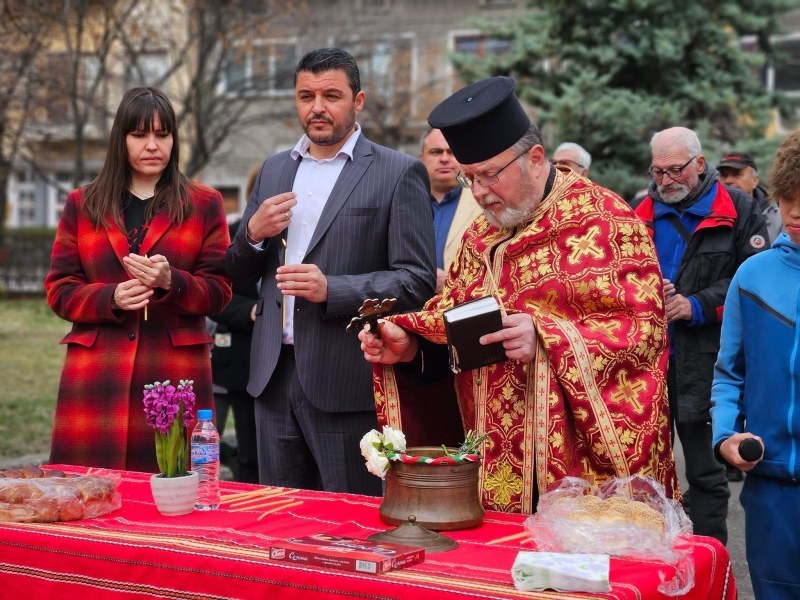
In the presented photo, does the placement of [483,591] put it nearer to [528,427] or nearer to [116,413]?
[528,427]

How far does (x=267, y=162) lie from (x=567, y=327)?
1722 mm

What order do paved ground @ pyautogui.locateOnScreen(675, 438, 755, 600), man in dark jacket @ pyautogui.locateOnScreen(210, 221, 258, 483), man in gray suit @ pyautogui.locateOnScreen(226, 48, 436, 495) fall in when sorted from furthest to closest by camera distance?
man in dark jacket @ pyautogui.locateOnScreen(210, 221, 258, 483) → paved ground @ pyautogui.locateOnScreen(675, 438, 755, 600) → man in gray suit @ pyautogui.locateOnScreen(226, 48, 436, 495)

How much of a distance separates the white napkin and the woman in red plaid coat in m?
2.14

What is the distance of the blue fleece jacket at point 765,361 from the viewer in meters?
3.10

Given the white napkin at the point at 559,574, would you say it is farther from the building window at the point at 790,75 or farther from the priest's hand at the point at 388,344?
the building window at the point at 790,75

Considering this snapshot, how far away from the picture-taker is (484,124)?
346 centimetres

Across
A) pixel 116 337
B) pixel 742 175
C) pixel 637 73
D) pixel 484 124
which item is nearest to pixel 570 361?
pixel 484 124

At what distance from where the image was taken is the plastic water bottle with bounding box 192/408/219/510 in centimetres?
326

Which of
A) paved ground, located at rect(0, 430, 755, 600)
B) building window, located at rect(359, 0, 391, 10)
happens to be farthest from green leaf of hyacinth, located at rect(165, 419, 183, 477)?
building window, located at rect(359, 0, 391, 10)

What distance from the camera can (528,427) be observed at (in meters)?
3.43

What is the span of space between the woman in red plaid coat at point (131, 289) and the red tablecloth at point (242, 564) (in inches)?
42.7

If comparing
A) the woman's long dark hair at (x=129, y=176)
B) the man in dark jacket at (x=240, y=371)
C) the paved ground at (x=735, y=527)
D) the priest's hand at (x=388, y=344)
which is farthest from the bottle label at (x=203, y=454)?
the paved ground at (x=735, y=527)

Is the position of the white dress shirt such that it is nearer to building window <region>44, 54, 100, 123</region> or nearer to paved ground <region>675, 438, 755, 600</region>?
paved ground <region>675, 438, 755, 600</region>

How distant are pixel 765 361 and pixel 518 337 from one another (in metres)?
0.70
